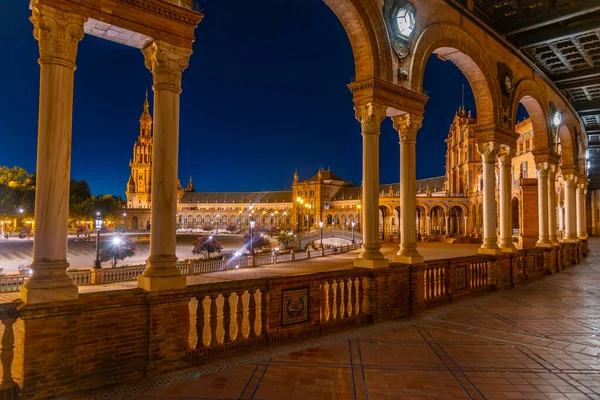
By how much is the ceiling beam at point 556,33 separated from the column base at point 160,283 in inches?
503

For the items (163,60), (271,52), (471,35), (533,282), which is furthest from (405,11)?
(271,52)

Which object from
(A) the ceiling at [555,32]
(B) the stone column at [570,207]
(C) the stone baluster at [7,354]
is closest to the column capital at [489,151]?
(A) the ceiling at [555,32]

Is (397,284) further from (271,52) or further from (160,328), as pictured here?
(271,52)

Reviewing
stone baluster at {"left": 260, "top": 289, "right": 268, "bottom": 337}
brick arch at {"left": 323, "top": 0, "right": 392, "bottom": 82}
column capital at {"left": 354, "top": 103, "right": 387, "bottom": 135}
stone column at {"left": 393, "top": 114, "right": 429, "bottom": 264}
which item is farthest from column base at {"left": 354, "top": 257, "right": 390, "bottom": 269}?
brick arch at {"left": 323, "top": 0, "right": 392, "bottom": 82}

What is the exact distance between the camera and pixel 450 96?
88.2m

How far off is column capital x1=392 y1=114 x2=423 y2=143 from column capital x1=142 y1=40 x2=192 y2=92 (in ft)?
16.8

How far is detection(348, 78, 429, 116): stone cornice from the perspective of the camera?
818 cm

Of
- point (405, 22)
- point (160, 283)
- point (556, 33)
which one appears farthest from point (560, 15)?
point (160, 283)

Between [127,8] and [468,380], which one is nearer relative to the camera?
[468,380]

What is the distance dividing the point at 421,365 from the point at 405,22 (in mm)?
7129

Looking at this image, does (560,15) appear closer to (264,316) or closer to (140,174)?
(264,316)

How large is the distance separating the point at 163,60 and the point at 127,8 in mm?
727

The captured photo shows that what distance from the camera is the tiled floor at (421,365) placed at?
4.45m

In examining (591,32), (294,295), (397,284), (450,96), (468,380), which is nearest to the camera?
(468,380)
